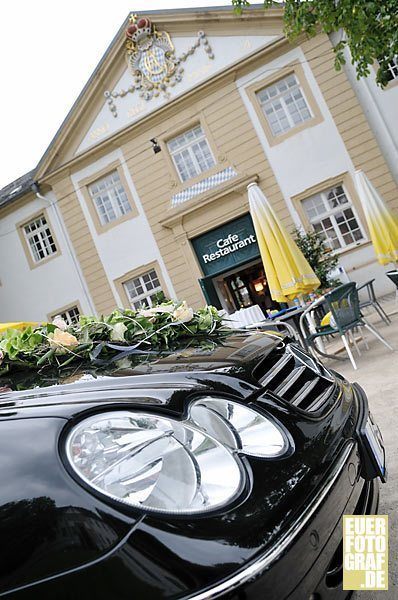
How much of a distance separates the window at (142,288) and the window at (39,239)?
10.7 feet

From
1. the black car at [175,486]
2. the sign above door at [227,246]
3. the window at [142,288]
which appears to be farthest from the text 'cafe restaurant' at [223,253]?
the black car at [175,486]

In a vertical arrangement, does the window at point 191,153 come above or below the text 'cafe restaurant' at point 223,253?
above

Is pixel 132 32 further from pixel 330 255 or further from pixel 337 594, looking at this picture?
pixel 337 594

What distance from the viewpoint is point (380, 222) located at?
7723mm

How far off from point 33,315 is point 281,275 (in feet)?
36.8

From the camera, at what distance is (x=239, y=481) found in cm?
99

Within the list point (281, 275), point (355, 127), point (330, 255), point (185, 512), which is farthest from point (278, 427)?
point (355, 127)

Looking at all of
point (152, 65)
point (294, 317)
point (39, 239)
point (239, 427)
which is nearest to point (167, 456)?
point (239, 427)

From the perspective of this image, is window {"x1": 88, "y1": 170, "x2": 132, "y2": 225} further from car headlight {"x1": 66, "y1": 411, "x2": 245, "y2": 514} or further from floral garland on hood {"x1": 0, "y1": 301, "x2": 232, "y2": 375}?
car headlight {"x1": 66, "y1": 411, "x2": 245, "y2": 514}

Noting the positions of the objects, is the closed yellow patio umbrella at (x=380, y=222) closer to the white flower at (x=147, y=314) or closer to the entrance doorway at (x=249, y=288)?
the white flower at (x=147, y=314)

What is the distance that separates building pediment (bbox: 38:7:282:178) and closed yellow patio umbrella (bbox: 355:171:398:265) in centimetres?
643

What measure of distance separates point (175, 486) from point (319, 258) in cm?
998

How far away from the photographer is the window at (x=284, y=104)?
39.0 feet

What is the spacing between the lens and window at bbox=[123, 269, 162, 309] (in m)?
13.7
